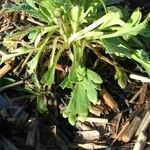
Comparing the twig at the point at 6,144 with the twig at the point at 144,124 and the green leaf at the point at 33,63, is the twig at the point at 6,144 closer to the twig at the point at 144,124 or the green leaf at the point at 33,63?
the green leaf at the point at 33,63

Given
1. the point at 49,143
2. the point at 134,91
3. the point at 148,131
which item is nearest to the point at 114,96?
the point at 134,91

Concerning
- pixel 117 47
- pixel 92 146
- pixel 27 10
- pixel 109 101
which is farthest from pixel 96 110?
pixel 27 10

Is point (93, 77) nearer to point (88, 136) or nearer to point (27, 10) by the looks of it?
point (88, 136)

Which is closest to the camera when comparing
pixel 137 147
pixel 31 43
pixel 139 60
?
pixel 137 147

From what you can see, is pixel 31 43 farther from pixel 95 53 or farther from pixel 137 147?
pixel 137 147

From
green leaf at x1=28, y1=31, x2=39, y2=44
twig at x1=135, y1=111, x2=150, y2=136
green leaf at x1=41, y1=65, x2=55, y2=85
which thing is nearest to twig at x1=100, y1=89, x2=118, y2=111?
twig at x1=135, y1=111, x2=150, y2=136

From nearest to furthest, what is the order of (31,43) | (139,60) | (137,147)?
(137,147), (139,60), (31,43)

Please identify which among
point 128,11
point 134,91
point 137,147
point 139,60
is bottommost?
point 137,147
